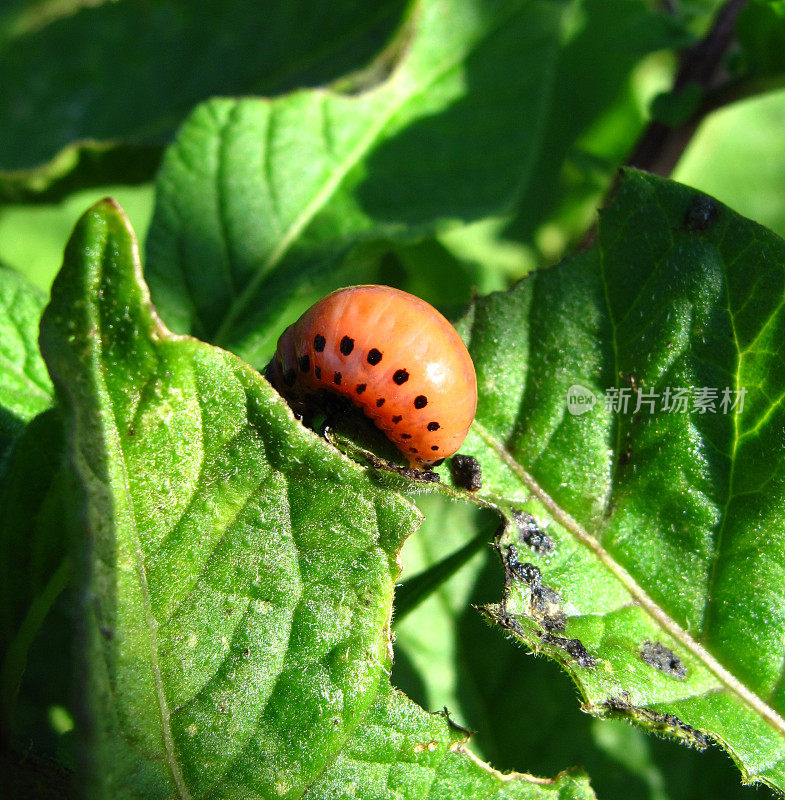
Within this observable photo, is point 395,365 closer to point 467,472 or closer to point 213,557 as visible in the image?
point 467,472

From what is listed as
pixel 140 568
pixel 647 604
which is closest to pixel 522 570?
pixel 647 604

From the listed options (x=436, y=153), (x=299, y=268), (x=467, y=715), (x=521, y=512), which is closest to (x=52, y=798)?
(x=521, y=512)

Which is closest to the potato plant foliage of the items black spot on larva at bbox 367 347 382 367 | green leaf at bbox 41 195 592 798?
green leaf at bbox 41 195 592 798

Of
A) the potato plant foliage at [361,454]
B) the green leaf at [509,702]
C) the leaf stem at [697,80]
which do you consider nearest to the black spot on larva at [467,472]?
the potato plant foliage at [361,454]

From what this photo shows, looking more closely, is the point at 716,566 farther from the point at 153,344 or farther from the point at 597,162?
the point at 597,162

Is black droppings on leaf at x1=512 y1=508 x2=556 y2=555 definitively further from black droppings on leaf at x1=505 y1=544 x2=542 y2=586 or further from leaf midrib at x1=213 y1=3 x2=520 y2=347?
leaf midrib at x1=213 y1=3 x2=520 y2=347

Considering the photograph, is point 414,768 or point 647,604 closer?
point 414,768
